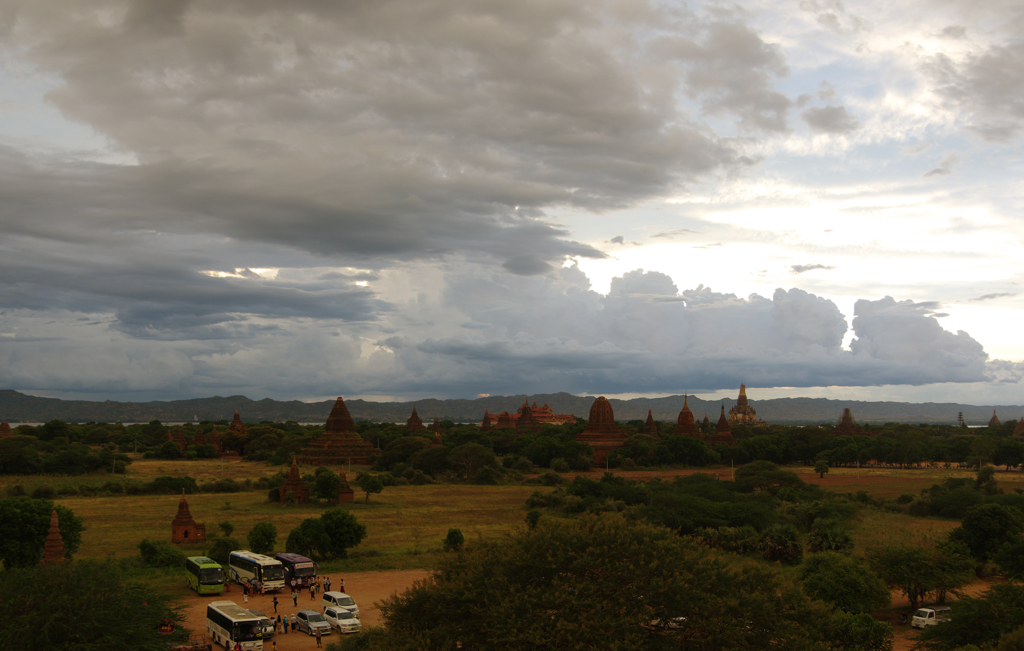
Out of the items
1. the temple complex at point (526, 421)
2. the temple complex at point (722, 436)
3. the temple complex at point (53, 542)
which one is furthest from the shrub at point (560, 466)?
the temple complex at point (53, 542)

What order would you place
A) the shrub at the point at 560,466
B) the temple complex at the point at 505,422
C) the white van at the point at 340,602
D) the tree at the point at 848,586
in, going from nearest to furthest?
the white van at the point at 340,602 → the tree at the point at 848,586 → the shrub at the point at 560,466 → the temple complex at the point at 505,422

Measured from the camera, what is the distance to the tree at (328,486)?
52.8 metres

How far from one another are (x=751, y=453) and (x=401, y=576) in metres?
69.9

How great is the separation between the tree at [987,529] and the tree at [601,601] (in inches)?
869

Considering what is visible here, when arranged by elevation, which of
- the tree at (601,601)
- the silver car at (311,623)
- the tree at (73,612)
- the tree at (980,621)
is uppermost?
the tree at (601,601)

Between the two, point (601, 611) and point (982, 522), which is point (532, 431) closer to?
point (982, 522)

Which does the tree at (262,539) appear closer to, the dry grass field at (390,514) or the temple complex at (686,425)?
the dry grass field at (390,514)

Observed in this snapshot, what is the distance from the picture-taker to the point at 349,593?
28.2 meters

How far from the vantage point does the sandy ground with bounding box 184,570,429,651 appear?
22.8 m

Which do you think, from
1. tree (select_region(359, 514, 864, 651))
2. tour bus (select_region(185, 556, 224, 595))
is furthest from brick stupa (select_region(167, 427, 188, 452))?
tree (select_region(359, 514, 864, 651))

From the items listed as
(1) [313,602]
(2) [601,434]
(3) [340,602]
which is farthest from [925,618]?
(2) [601,434]

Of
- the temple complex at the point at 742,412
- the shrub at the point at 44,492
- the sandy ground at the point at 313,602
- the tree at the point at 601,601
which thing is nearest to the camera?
the tree at the point at 601,601

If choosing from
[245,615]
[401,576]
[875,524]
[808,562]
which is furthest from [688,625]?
[875,524]

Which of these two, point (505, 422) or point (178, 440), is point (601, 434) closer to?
point (505, 422)
